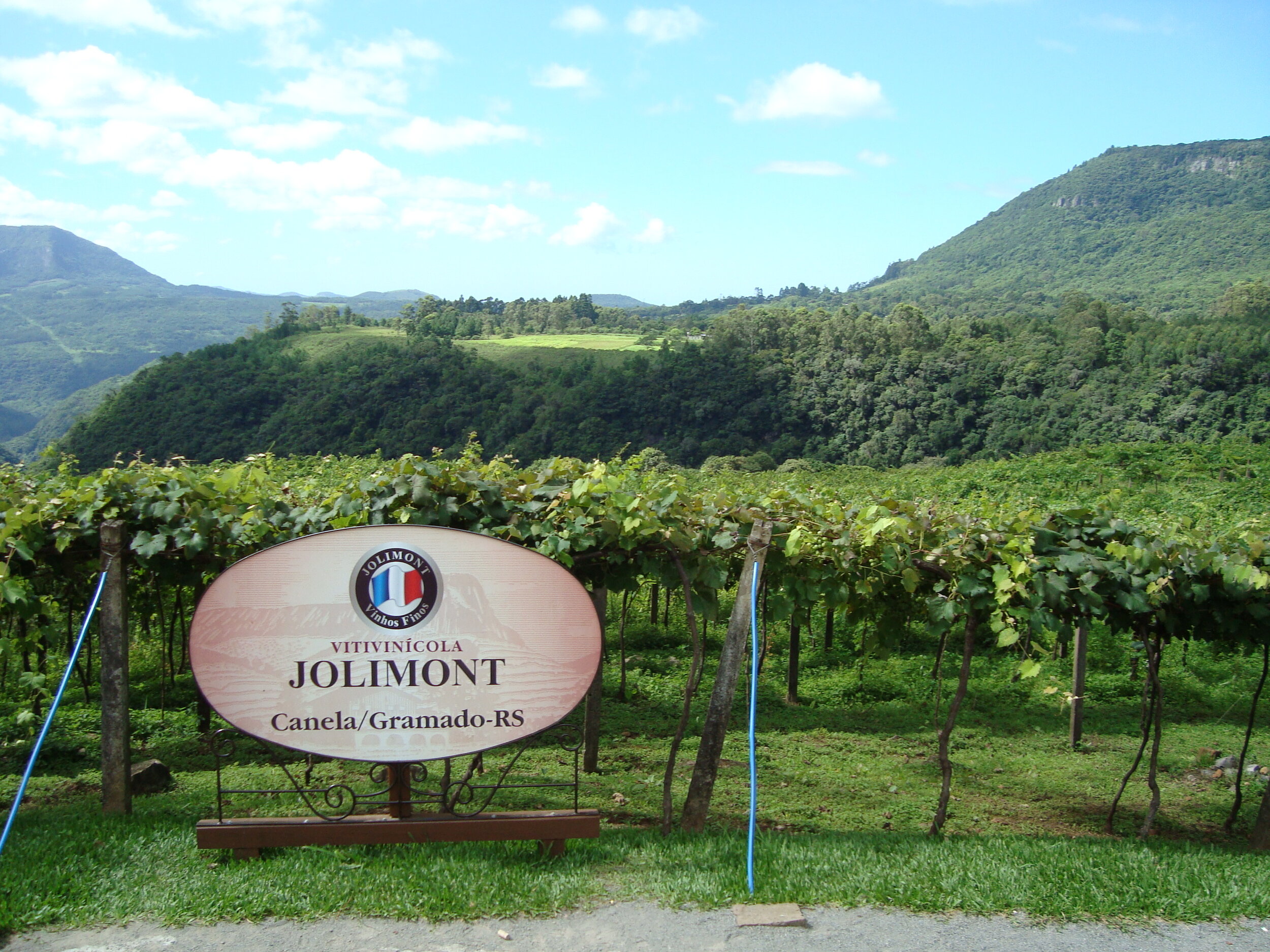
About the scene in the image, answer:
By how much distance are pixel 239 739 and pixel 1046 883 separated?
17.5 feet

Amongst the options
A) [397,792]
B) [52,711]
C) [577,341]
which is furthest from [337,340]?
[397,792]

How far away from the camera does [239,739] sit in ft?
21.2

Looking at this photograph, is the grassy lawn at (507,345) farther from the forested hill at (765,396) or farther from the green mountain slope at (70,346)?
the green mountain slope at (70,346)

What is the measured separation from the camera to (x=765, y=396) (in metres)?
63.3

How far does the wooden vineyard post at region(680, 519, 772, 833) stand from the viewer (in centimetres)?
409

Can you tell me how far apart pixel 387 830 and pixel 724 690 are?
5.22ft

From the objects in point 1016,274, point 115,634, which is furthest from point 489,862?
point 1016,274

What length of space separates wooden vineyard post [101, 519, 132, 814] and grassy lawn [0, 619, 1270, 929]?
7.1 inches

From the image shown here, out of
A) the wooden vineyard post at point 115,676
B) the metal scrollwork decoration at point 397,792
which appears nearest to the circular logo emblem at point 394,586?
the metal scrollwork decoration at point 397,792

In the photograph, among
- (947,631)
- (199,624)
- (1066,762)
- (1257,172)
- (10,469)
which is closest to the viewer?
(199,624)

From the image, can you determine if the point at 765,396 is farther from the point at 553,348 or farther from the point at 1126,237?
the point at 1126,237

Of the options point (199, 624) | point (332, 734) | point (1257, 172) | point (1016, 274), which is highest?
point (1257, 172)

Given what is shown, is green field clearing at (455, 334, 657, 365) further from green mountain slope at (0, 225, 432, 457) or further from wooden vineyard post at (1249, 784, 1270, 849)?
wooden vineyard post at (1249, 784, 1270, 849)

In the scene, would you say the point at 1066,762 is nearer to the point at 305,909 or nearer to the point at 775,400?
the point at 305,909
